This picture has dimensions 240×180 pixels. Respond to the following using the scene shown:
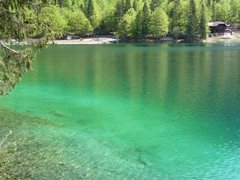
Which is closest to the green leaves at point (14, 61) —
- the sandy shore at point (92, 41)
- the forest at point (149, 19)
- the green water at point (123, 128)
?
the green water at point (123, 128)

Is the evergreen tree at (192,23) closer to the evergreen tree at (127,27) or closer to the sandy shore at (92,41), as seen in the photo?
the evergreen tree at (127,27)

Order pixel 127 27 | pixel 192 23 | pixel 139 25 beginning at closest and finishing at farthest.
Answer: pixel 192 23 < pixel 139 25 < pixel 127 27

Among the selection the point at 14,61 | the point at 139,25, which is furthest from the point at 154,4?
the point at 14,61

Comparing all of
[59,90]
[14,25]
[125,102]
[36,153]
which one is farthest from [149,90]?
[14,25]

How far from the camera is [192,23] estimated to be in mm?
141375

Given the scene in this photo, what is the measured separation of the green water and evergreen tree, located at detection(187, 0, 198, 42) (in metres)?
90.8

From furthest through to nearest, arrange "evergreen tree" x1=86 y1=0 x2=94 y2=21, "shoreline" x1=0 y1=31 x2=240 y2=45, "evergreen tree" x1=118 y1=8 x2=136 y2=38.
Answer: "evergreen tree" x1=86 y1=0 x2=94 y2=21, "evergreen tree" x1=118 y1=8 x2=136 y2=38, "shoreline" x1=0 y1=31 x2=240 y2=45

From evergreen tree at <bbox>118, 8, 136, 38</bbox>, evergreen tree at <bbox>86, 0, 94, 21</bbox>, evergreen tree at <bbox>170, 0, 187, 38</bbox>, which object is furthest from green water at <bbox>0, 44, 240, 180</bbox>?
evergreen tree at <bbox>86, 0, 94, 21</bbox>

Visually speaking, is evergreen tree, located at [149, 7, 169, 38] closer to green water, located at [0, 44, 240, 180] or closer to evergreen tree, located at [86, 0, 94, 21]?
evergreen tree, located at [86, 0, 94, 21]

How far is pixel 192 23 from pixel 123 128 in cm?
11918

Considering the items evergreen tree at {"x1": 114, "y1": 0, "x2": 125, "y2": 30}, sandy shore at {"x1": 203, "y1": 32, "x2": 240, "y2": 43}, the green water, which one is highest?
evergreen tree at {"x1": 114, "y1": 0, "x2": 125, "y2": 30}

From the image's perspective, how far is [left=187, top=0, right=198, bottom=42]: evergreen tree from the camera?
14162 centimetres

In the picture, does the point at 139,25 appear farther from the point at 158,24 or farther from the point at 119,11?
the point at 119,11

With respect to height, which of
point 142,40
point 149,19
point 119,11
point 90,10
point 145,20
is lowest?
point 142,40
